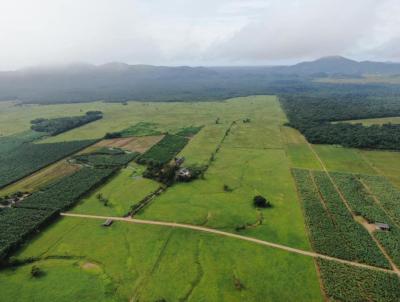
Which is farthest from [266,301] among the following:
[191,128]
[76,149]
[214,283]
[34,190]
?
[191,128]

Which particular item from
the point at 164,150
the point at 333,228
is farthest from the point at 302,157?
the point at 164,150

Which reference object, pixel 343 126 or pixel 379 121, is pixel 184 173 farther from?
pixel 379 121

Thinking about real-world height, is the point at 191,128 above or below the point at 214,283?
above

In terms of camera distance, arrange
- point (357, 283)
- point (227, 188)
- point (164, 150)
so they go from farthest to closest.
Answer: point (164, 150), point (227, 188), point (357, 283)

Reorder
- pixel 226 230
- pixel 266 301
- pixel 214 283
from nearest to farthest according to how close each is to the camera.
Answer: pixel 266 301
pixel 214 283
pixel 226 230

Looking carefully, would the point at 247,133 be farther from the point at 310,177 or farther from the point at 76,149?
the point at 76,149

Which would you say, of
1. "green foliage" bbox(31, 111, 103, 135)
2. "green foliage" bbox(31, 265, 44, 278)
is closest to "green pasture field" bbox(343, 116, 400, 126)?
"green foliage" bbox(31, 111, 103, 135)
